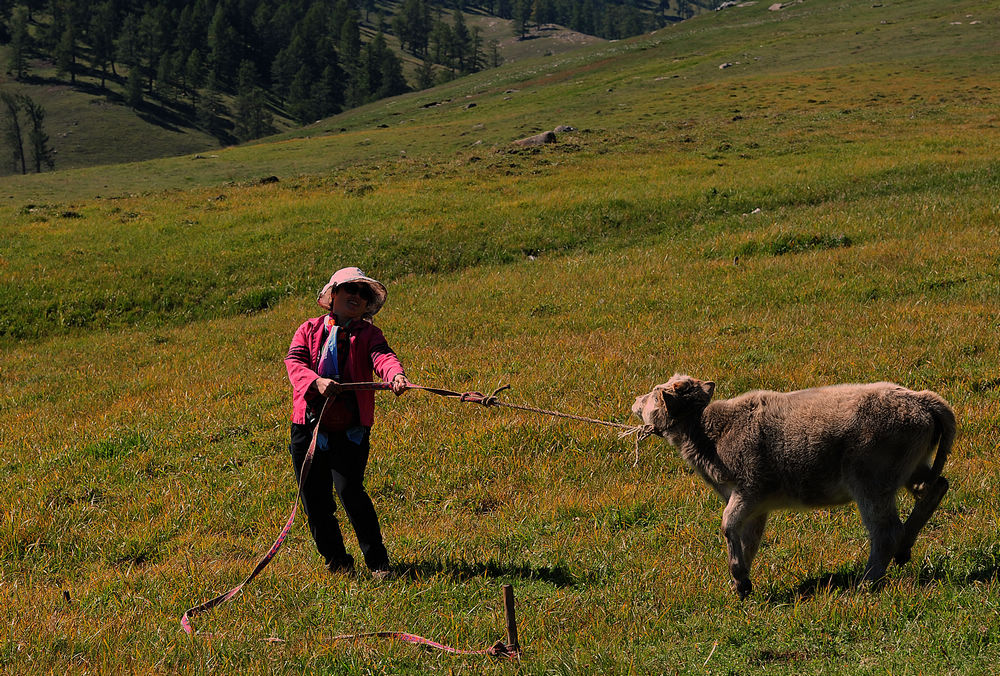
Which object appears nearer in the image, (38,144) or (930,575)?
(930,575)

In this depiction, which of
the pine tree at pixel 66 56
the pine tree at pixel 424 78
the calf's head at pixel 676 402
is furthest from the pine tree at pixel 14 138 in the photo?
the calf's head at pixel 676 402

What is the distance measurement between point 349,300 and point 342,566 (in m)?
2.42

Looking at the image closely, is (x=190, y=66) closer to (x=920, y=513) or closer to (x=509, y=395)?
(x=509, y=395)

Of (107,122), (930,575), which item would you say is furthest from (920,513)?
(107,122)

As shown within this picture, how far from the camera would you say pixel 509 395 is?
34.3ft

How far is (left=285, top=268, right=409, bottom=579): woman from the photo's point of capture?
616cm

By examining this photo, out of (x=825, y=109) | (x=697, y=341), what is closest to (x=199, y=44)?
(x=825, y=109)

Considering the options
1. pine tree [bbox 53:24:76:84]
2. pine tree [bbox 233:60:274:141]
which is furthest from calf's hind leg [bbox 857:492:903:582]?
pine tree [bbox 53:24:76:84]

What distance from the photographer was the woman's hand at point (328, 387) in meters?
5.76

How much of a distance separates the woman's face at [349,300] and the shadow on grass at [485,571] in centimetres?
234

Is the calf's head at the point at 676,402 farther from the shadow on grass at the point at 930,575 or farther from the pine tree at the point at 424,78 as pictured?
the pine tree at the point at 424,78

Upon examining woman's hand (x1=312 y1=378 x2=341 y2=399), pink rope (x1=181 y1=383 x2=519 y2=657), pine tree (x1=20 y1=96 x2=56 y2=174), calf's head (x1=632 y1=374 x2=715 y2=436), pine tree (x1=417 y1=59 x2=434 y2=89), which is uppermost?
pine tree (x1=417 y1=59 x2=434 y2=89)

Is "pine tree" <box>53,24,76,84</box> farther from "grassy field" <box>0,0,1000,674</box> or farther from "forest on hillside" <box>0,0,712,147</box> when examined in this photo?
"grassy field" <box>0,0,1000,674</box>

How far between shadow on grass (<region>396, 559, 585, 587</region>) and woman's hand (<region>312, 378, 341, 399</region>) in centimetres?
172
